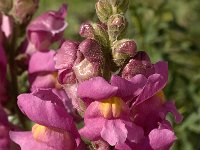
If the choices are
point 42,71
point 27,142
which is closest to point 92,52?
point 27,142

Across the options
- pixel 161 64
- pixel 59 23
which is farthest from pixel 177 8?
pixel 161 64

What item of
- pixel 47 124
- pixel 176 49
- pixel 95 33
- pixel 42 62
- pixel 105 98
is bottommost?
pixel 176 49

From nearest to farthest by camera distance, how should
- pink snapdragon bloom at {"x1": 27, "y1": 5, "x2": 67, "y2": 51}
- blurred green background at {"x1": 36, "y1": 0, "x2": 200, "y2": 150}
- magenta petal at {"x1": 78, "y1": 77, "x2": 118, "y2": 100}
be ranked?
magenta petal at {"x1": 78, "y1": 77, "x2": 118, "y2": 100} → pink snapdragon bloom at {"x1": 27, "y1": 5, "x2": 67, "y2": 51} → blurred green background at {"x1": 36, "y1": 0, "x2": 200, "y2": 150}

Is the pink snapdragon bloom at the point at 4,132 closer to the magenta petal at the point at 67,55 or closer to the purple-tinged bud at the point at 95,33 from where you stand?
the magenta petal at the point at 67,55

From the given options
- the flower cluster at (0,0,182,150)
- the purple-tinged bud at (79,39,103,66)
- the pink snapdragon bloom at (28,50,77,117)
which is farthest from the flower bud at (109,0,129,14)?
the pink snapdragon bloom at (28,50,77,117)

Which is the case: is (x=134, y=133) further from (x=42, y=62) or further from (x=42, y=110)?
(x=42, y=62)

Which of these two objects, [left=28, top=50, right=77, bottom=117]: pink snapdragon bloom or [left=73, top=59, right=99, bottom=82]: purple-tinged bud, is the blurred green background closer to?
[left=28, top=50, right=77, bottom=117]: pink snapdragon bloom

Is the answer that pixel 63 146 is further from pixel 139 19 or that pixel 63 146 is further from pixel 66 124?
pixel 139 19
